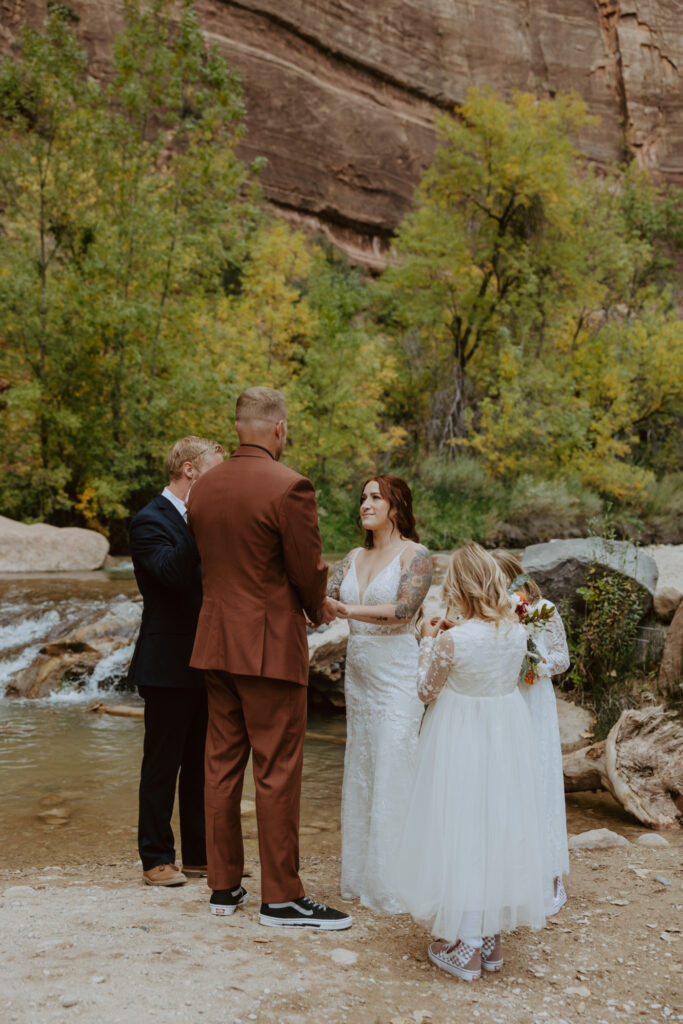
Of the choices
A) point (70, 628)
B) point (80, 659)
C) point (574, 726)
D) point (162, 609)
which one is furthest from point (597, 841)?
point (70, 628)

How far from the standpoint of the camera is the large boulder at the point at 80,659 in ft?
33.7

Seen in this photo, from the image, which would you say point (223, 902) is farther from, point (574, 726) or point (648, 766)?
point (574, 726)

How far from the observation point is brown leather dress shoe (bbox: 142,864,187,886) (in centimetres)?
419

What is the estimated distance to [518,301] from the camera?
27078mm

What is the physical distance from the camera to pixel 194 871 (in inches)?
171

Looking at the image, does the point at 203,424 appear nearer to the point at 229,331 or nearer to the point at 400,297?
the point at 229,331

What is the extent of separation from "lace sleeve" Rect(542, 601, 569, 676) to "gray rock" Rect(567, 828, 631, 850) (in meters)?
1.55

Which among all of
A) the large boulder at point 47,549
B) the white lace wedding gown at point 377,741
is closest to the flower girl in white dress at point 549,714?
the white lace wedding gown at point 377,741

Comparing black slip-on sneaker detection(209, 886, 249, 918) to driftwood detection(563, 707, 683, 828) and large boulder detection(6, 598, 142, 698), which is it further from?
large boulder detection(6, 598, 142, 698)

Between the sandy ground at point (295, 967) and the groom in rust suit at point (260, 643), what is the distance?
271mm

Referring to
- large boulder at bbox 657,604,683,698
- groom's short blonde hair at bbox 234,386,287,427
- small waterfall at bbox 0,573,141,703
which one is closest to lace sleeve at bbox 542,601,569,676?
groom's short blonde hair at bbox 234,386,287,427

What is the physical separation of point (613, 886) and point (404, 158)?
40092 mm

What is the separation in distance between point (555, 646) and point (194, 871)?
2.12 metres

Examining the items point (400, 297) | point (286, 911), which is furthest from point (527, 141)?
point (286, 911)
